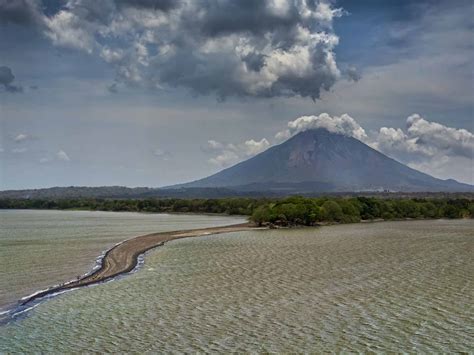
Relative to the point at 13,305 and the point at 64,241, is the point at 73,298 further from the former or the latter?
the point at 64,241

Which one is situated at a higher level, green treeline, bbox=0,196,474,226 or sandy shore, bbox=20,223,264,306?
green treeline, bbox=0,196,474,226

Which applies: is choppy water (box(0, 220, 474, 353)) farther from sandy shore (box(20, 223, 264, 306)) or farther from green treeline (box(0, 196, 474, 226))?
green treeline (box(0, 196, 474, 226))

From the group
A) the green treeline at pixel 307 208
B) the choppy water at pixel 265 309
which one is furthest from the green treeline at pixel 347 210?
the choppy water at pixel 265 309

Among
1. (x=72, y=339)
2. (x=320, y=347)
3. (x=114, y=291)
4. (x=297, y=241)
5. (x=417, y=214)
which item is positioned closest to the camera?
(x=320, y=347)

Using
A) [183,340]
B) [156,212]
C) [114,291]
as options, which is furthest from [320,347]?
[156,212]

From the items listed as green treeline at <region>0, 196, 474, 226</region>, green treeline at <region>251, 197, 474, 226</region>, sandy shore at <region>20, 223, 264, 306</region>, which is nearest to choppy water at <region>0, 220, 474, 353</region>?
sandy shore at <region>20, 223, 264, 306</region>

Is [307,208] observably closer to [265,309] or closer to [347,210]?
[347,210]
